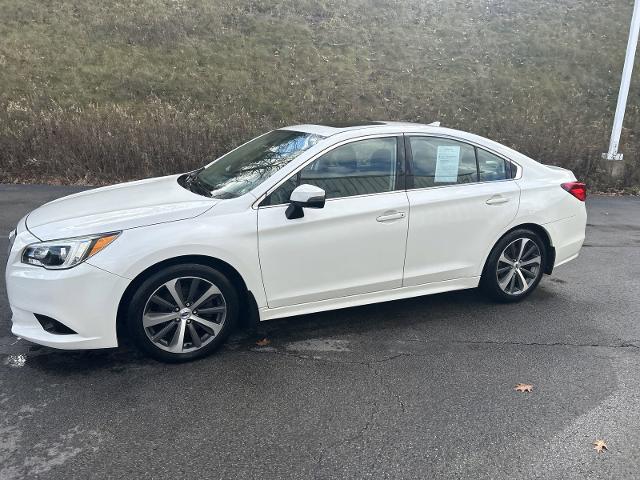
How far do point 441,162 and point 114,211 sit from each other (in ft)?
8.63

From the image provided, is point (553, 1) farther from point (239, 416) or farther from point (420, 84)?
point (239, 416)

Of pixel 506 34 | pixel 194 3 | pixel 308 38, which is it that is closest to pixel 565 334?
pixel 308 38

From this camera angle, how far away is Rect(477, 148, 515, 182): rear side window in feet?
15.1

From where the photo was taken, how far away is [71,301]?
3262 mm

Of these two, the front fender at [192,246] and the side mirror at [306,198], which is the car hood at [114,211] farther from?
the side mirror at [306,198]

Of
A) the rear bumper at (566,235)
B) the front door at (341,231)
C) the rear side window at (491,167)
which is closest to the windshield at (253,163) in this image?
the front door at (341,231)

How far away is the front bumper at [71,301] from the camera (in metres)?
3.25

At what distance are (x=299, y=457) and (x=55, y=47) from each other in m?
17.5

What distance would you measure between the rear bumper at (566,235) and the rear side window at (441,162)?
0.98m

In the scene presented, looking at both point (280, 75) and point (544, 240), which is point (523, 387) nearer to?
point (544, 240)

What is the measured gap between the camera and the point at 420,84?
1661cm

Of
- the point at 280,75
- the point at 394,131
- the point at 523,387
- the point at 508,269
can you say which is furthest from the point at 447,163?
the point at 280,75

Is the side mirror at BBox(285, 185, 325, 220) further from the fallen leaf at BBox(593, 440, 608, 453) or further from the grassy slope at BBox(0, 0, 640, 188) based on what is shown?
the grassy slope at BBox(0, 0, 640, 188)

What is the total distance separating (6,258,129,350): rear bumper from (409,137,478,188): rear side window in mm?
2451
